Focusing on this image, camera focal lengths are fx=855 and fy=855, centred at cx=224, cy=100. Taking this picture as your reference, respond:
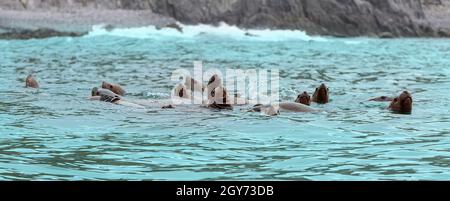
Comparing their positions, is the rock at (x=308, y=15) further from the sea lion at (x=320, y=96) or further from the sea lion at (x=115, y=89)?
Result: the sea lion at (x=320, y=96)

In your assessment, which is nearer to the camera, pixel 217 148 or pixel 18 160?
pixel 18 160

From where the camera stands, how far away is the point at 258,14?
169 ft

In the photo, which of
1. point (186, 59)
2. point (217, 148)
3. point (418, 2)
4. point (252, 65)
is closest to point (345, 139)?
point (217, 148)

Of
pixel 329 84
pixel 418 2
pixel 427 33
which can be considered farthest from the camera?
pixel 418 2

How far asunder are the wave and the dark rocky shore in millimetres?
1575

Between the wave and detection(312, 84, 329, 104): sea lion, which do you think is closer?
detection(312, 84, 329, 104): sea lion

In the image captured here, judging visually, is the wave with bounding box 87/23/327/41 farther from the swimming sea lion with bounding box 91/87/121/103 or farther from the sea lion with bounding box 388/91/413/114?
the sea lion with bounding box 388/91/413/114

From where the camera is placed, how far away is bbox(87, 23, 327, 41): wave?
4475 centimetres

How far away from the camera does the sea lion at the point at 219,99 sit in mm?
12703

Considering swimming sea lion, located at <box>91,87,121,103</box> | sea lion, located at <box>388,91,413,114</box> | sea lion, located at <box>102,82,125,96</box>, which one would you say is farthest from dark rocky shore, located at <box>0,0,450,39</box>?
sea lion, located at <box>388,91,413,114</box>

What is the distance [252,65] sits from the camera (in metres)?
25.1

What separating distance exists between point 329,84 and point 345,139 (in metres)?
8.58

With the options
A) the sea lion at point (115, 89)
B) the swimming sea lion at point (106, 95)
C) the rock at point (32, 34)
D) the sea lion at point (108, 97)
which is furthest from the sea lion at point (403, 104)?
the rock at point (32, 34)
